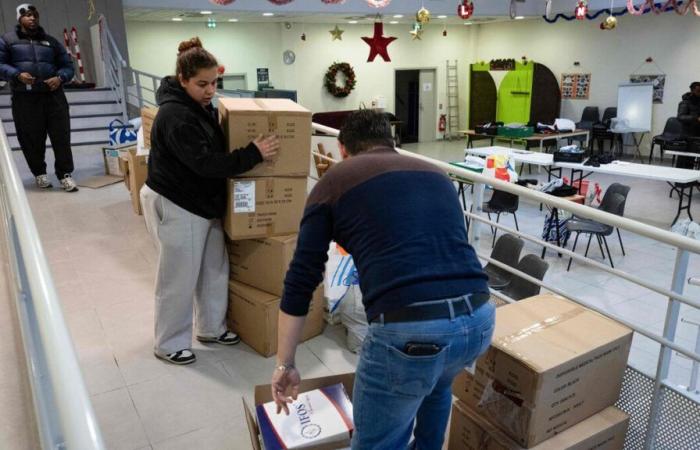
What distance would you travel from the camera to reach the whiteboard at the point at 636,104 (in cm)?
1100

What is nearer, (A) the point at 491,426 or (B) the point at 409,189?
(B) the point at 409,189

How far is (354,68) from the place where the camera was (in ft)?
43.7

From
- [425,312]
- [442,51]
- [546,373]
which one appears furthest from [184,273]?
[442,51]

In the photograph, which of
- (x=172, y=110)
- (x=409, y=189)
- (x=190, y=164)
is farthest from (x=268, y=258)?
(x=409, y=189)

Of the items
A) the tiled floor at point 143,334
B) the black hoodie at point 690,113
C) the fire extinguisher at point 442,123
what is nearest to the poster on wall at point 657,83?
the black hoodie at point 690,113

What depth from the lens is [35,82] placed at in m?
4.92

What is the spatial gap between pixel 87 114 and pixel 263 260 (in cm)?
601

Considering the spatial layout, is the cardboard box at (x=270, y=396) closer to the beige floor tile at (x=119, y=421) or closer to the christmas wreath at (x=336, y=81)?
the beige floor tile at (x=119, y=421)

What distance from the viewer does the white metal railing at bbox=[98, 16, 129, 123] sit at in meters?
7.32

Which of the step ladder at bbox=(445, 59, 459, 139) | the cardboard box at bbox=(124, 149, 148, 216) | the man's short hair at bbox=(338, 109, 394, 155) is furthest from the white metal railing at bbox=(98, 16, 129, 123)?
the step ladder at bbox=(445, 59, 459, 139)

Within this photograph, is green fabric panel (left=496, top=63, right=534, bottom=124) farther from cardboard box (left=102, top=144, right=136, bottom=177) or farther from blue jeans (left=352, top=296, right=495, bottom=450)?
blue jeans (left=352, top=296, right=495, bottom=450)

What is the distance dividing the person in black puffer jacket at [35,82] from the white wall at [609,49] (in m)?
10.8

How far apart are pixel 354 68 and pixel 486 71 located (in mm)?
3587

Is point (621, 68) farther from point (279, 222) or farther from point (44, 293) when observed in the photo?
point (44, 293)
